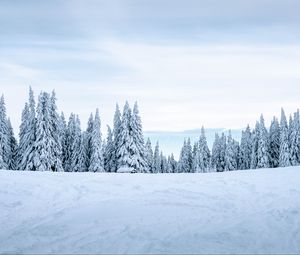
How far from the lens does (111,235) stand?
33.2 ft

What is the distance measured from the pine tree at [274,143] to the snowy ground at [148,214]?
61.5 meters

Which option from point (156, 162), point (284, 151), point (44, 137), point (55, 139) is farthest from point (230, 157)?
point (44, 137)

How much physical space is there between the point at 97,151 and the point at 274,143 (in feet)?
136

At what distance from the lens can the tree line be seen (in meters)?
49.6

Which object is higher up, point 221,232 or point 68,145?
point 68,145

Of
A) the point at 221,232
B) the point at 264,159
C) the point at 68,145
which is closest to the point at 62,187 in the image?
the point at 221,232

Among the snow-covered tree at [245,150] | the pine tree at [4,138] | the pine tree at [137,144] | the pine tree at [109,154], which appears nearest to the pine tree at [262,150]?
the snow-covered tree at [245,150]

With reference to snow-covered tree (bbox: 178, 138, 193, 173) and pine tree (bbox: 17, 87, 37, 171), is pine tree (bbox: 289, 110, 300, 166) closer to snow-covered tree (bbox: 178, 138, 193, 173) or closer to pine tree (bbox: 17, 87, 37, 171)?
snow-covered tree (bbox: 178, 138, 193, 173)

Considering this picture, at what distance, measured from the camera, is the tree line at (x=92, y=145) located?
49.6 metres

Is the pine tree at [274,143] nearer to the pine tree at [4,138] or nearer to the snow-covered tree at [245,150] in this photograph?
the snow-covered tree at [245,150]

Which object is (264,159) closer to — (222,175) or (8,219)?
(222,175)

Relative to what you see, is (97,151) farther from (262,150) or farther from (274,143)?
(274,143)

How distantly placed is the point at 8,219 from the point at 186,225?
5.46 metres

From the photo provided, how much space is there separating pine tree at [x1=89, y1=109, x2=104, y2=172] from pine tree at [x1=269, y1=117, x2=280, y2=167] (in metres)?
35.9
